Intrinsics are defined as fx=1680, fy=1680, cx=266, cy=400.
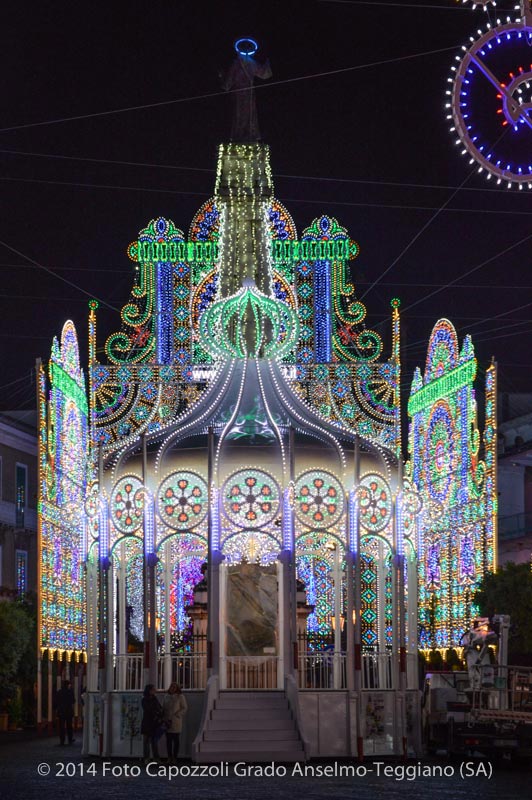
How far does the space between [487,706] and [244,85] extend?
1525 centimetres

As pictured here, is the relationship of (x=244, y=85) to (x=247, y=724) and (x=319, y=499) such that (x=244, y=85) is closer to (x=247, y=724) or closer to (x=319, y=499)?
(x=319, y=499)

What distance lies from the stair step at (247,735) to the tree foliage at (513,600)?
1220 cm

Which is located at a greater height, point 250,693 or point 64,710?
point 250,693

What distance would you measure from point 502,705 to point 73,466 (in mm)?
16690

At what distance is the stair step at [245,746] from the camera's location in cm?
3117

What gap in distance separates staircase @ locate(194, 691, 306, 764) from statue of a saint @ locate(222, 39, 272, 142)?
43.6 ft

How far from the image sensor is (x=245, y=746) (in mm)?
31266

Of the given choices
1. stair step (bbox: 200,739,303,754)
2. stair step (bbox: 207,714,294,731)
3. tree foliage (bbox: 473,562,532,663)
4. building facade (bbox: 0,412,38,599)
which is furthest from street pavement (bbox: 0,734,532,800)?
building facade (bbox: 0,412,38,599)

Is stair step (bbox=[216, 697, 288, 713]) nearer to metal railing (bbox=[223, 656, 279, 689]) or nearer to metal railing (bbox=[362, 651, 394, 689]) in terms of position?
metal railing (bbox=[223, 656, 279, 689])

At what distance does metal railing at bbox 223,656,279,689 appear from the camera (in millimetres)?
34062

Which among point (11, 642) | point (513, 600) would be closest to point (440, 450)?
point (513, 600)

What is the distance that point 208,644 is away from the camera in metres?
32.2

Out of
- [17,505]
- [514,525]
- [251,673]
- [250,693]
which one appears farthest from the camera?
[514,525]

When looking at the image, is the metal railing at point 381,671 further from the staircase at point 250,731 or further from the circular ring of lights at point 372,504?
the circular ring of lights at point 372,504
